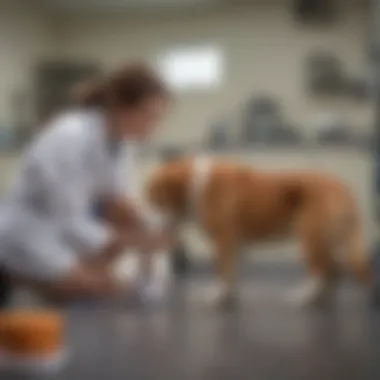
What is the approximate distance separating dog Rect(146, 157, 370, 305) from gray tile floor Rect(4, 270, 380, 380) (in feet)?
0.09

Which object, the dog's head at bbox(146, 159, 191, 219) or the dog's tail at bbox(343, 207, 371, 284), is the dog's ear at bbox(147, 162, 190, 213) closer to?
the dog's head at bbox(146, 159, 191, 219)

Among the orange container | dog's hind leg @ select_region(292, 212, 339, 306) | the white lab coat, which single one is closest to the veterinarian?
the white lab coat

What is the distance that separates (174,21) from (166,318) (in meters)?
0.35

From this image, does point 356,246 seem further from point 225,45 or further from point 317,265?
point 225,45

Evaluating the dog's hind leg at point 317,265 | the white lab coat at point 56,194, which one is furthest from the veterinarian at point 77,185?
the dog's hind leg at point 317,265

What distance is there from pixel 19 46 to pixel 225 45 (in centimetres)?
24

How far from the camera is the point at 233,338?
40.5 inches

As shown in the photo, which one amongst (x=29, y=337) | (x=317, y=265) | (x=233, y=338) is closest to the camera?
(x=29, y=337)

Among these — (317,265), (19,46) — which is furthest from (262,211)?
(19,46)

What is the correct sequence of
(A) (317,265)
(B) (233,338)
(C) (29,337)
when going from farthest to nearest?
1. (A) (317,265)
2. (B) (233,338)
3. (C) (29,337)

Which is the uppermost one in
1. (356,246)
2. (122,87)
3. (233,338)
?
(122,87)

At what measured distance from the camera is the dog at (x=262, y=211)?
1119 mm

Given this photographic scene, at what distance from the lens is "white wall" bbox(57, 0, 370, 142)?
1.07 m

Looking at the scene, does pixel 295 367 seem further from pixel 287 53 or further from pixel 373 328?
pixel 287 53
